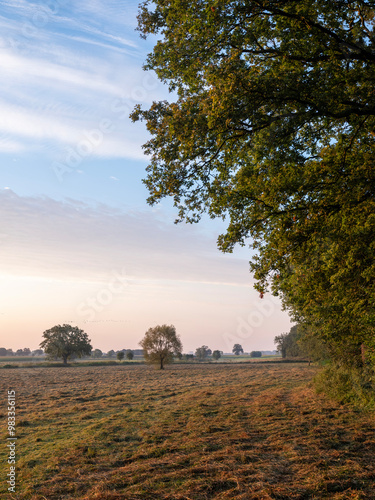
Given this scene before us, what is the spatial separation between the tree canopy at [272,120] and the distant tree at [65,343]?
311ft

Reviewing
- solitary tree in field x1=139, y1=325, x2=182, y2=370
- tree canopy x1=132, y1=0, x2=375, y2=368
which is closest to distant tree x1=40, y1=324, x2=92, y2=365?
solitary tree in field x1=139, y1=325, x2=182, y2=370

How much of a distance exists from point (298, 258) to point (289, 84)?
211 inches

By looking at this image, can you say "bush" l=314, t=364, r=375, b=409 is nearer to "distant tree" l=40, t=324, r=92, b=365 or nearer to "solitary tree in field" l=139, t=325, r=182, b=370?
"solitary tree in field" l=139, t=325, r=182, b=370

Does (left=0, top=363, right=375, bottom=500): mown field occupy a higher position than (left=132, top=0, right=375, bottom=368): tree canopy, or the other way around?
(left=132, top=0, right=375, bottom=368): tree canopy

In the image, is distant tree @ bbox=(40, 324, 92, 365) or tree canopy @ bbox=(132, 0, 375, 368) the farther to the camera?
distant tree @ bbox=(40, 324, 92, 365)

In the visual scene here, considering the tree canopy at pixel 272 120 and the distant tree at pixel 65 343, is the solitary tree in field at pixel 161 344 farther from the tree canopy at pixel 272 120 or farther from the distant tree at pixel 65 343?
the tree canopy at pixel 272 120

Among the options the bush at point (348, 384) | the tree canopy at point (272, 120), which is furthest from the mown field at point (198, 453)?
the tree canopy at point (272, 120)

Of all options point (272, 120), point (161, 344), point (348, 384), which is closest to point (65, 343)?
point (161, 344)

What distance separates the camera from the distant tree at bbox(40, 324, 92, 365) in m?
95.4

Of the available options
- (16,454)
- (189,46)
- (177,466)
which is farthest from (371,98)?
(16,454)

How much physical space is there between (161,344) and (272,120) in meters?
62.9

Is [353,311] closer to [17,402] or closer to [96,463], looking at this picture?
[96,463]

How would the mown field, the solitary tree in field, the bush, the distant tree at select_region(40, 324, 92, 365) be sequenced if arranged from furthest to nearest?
the distant tree at select_region(40, 324, 92, 365)
the solitary tree in field
the bush
the mown field

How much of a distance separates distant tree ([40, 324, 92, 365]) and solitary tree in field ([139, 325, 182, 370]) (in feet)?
123
